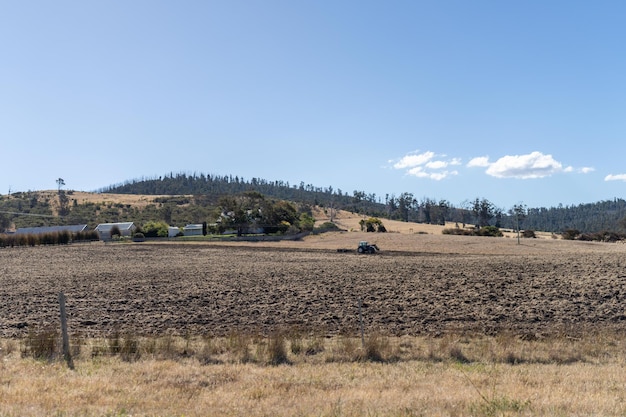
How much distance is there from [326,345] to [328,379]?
4.02m

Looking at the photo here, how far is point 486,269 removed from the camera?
34.8 metres

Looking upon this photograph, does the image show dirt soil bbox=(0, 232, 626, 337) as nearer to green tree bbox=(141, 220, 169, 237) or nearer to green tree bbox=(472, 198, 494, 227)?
green tree bbox=(141, 220, 169, 237)

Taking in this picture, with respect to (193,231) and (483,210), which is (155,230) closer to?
(193,231)

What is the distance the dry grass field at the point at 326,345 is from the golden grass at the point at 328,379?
0.05m

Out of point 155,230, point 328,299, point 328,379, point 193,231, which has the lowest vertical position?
point 328,299

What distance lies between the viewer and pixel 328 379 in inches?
428

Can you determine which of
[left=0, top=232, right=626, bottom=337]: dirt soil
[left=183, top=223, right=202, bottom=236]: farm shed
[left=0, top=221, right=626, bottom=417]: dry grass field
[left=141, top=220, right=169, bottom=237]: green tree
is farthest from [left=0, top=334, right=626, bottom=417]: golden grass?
[left=183, top=223, right=202, bottom=236]: farm shed

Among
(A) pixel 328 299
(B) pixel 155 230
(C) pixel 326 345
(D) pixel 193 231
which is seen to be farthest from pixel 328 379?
(D) pixel 193 231

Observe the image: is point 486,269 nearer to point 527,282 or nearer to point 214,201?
point 527,282

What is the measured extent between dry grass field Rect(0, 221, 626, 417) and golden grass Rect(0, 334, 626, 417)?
0.05m

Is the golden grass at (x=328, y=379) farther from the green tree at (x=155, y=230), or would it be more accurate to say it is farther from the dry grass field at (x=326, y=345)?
the green tree at (x=155, y=230)

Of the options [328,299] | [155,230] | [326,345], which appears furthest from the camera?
[155,230]

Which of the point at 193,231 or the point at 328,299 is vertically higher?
the point at 193,231

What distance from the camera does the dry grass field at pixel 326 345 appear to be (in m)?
9.02
